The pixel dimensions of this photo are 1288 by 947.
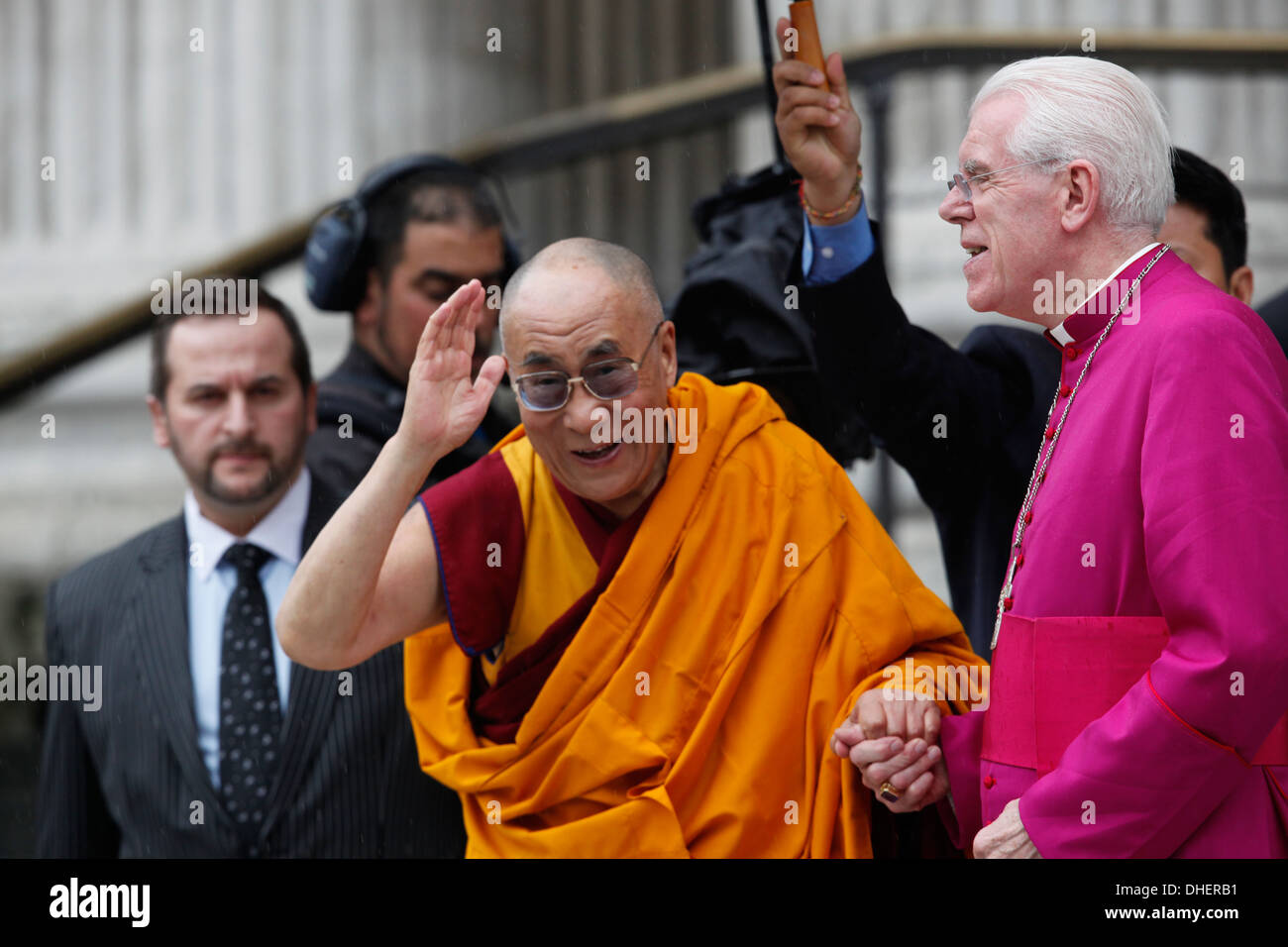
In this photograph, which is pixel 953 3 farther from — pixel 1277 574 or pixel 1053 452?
pixel 1277 574

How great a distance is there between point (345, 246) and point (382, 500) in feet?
3.94

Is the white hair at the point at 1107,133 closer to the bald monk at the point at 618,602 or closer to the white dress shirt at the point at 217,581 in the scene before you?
the bald monk at the point at 618,602

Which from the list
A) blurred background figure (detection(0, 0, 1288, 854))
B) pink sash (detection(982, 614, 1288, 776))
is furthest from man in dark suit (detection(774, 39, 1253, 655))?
blurred background figure (detection(0, 0, 1288, 854))

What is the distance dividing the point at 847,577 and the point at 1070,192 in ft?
2.16

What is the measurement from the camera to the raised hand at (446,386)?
2072mm

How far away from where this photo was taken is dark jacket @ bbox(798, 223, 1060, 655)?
2.42 m

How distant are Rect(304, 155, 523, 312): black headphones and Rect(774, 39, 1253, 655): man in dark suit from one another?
3.35 feet

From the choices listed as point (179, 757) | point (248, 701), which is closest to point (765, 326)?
point (248, 701)

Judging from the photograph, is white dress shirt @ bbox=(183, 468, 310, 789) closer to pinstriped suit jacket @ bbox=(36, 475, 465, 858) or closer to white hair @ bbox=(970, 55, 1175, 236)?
pinstriped suit jacket @ bbox=(36, 475, 465, 858)

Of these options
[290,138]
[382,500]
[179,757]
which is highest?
[290,138]

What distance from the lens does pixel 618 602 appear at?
219 cm

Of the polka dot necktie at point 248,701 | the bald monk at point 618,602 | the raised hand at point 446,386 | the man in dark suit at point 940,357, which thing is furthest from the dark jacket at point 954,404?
the polka dot necktie at point 248,701

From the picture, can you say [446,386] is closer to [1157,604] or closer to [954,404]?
[954,404]

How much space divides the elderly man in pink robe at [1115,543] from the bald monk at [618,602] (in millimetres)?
155
